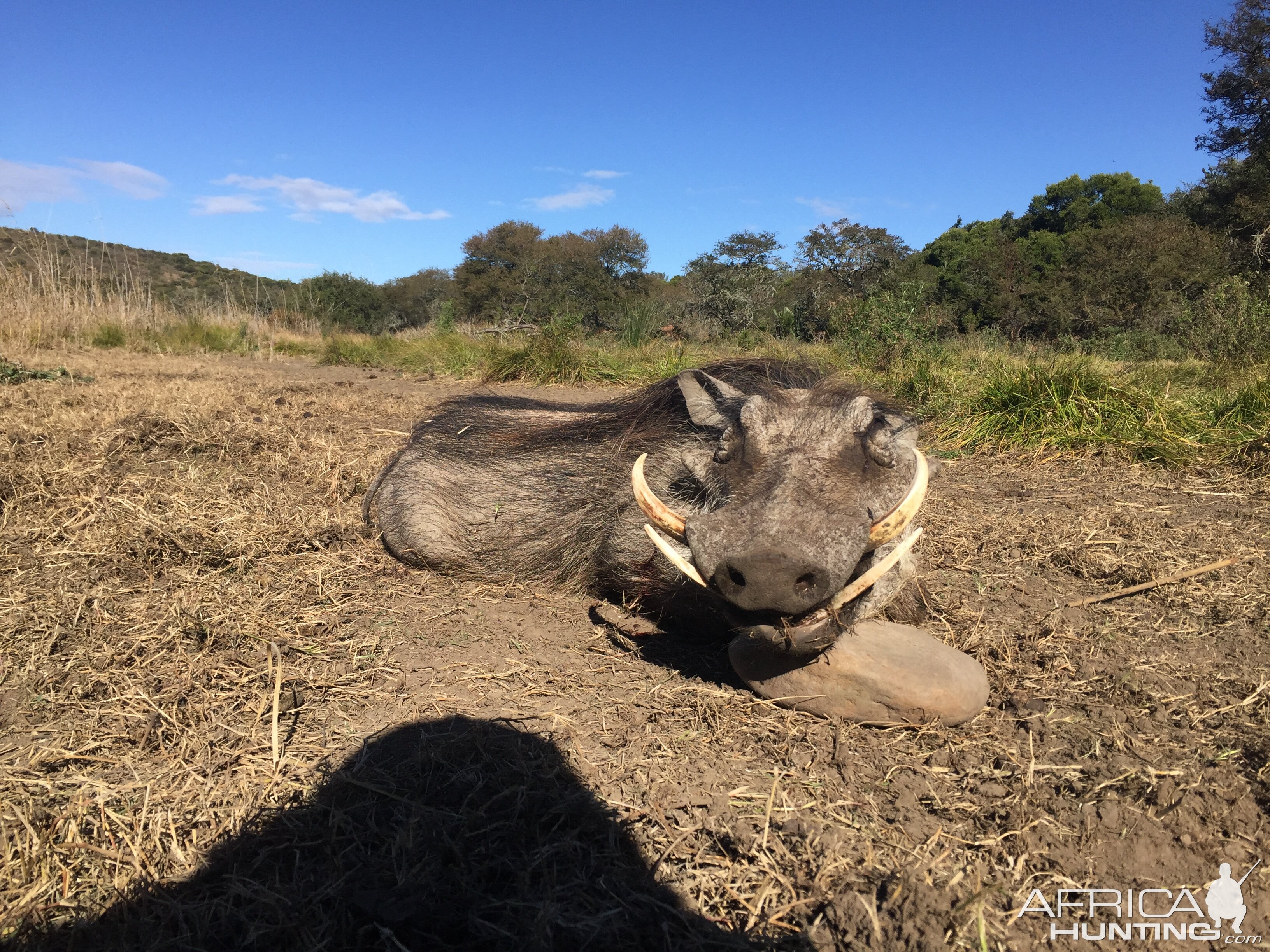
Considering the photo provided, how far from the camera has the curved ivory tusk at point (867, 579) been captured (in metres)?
1.92

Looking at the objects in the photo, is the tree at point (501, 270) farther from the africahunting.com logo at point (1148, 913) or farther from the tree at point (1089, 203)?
the tree at point (1089, 203)

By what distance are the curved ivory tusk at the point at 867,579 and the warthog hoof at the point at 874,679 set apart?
0.24 meters

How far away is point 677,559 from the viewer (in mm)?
2072

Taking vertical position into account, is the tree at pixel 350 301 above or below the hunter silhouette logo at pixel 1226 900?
above

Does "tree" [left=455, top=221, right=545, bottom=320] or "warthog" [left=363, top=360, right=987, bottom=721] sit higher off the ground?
"tree" [left=455, top=221, right=545, bottom=320]

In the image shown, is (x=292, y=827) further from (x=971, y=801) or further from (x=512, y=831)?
(x=971, y=801)

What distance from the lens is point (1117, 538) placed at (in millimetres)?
3740

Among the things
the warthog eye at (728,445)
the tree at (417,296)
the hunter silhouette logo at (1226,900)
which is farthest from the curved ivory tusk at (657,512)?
the tree at (417,296)

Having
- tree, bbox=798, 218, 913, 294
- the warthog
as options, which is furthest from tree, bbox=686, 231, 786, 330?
the warthog

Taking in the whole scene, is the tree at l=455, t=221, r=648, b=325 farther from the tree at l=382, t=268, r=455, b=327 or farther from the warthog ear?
the warthog ear

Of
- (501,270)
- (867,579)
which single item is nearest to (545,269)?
(501,270)

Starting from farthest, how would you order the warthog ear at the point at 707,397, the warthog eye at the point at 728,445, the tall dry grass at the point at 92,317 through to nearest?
the tall dry grass at the point at 92,317
the warthog ear at the point at 707,397
the warthog eye at the point at 728,445

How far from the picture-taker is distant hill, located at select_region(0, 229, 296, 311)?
492 inches

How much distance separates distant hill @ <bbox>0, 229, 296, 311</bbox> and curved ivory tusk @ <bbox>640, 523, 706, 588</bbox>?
13.8 m
